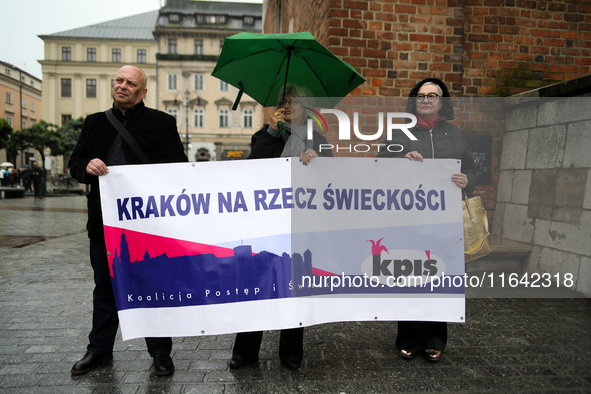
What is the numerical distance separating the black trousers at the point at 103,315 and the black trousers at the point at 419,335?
5.60ft

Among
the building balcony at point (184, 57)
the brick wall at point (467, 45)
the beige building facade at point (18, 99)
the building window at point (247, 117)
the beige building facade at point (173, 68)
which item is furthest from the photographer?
the beige building facade at point (18, 99)

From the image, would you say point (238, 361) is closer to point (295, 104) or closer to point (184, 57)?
point (295, 104)

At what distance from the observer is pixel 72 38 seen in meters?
57.9

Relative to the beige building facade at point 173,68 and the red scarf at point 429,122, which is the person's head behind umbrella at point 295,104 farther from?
the beige building facade at point 173,68

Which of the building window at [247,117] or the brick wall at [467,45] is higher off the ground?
the building window at [247,117]

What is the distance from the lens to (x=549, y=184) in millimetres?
4781

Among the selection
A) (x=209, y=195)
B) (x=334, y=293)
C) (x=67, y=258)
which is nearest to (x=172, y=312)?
(x=209, y=195)

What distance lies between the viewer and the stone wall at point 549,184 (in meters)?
4.37

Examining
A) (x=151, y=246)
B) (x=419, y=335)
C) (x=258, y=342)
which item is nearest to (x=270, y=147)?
(x=151, y=246)

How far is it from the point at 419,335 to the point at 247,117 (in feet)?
160

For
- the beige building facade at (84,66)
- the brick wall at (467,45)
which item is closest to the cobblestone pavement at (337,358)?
the brick wall at (467,45)

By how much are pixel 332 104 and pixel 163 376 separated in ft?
7.95

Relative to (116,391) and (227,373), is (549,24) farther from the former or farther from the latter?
(116,391)

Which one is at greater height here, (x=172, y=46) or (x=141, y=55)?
(x=141, y=55)
